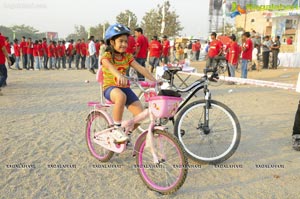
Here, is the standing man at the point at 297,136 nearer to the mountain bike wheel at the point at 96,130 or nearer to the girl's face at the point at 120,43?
the mountain bike wheel at the point at 96,130

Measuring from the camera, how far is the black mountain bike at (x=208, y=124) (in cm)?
389

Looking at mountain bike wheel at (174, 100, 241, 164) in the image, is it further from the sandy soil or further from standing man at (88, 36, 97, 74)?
standing man at (88, 36, 97, 74)

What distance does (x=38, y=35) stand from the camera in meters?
96.4

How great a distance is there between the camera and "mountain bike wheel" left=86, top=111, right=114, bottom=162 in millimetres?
3987

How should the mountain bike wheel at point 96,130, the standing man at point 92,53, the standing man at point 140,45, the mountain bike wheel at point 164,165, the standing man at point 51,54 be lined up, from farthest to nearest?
the standing man at point 51,54
the standing man at point 92,53
the standing man at point 140,45
the mountain bike wheel at point 96,130
the mountain bike wheel at point 164,165

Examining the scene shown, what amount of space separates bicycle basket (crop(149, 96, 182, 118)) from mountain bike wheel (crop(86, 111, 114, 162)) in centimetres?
99

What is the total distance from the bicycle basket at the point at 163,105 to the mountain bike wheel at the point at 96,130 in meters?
0.99

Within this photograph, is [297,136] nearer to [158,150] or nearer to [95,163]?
[158,150]

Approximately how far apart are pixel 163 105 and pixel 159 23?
41.2m

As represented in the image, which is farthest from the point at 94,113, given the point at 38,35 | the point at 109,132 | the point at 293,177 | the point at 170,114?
the point at 38,35

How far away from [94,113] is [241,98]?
19.0 feet

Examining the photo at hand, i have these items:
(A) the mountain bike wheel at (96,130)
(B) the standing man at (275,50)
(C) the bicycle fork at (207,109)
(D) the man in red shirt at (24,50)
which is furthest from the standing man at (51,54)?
(C) the bicycle fork at (207,109)

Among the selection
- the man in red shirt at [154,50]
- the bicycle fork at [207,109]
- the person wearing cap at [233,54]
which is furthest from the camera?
the man in red shirt at [154,50]

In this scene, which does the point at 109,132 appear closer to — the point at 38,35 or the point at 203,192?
the point at 203,192
